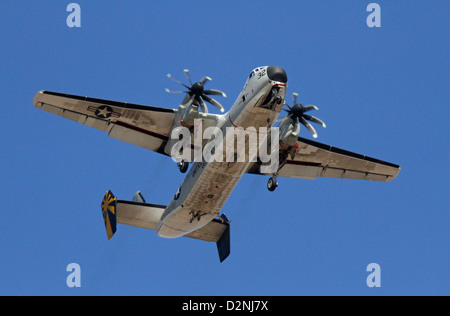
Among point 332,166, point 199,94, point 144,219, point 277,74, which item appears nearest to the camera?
point 277,74

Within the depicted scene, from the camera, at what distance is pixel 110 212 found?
100 ft

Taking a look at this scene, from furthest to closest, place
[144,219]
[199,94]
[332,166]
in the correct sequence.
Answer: [332,166] < [144,219] < [199,94]

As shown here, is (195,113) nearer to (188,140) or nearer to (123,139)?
(188,140)

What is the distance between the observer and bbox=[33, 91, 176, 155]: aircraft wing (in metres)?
29.3

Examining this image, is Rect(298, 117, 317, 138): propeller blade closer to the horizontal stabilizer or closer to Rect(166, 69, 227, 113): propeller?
Rect(166, 69, 227, 113): propeller

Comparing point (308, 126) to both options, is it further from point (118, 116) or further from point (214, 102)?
point (118, 116)

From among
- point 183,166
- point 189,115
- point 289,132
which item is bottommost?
point 183,166

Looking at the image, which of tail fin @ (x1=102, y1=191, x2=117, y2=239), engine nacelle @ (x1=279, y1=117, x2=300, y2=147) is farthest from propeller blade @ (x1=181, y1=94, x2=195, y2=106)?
tail fin @ (x1=102, y1=191, x2=117, y2=239)

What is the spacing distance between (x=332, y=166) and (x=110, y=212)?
39.7 ft

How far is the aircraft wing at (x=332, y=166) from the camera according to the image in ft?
110

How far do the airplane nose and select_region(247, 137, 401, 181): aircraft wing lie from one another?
7.95m

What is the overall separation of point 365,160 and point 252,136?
9494mm

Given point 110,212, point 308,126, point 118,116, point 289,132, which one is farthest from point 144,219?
point 308,126

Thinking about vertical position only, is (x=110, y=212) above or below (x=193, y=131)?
below
